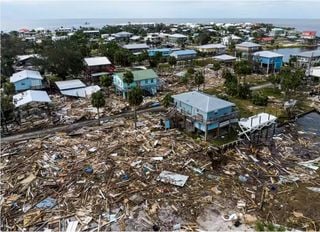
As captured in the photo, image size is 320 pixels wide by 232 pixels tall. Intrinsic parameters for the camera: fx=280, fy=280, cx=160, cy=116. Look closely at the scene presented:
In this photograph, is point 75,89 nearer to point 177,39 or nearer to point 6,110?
point 6,110

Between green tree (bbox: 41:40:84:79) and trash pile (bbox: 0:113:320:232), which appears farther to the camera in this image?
green tree (bbox: 41:40:84:79)

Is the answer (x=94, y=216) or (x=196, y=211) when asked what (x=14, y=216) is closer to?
(x=94, y=216)

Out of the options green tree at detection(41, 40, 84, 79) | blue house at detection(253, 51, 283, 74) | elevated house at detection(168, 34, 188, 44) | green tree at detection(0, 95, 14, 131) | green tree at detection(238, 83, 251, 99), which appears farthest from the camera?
elevated house at detection(168, 34, 188, 44)

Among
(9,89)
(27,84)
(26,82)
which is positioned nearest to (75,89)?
Result: (27,84)

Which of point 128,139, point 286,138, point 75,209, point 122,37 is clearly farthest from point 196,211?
point 122,37

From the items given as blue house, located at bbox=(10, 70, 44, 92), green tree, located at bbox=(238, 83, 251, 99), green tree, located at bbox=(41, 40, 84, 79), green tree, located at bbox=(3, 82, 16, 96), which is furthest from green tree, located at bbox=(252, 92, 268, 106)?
green tree, located at bbox=(3, 82, 16, 96)

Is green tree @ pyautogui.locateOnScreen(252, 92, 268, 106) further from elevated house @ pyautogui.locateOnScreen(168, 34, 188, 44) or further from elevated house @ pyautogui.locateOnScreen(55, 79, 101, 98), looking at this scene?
elevated house @ pyautogui.locateOnScreen(168, 34, 188, 44)

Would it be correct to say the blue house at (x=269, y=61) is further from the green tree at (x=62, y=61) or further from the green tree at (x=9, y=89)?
the green tree at (x=9, y=89)

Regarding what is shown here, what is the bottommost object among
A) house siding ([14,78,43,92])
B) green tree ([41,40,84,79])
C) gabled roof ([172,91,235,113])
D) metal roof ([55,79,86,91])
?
metal roof ([55,79,86,91])
